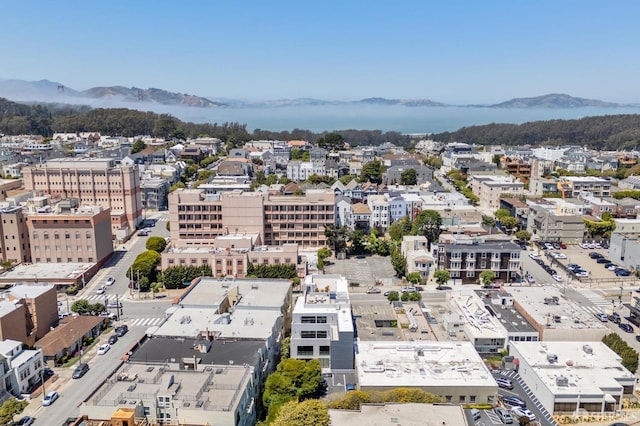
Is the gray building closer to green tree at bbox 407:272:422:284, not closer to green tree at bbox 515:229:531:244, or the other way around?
green tree at bbox 407:272:422:284

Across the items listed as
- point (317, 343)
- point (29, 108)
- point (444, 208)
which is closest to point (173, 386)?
point (317, 343)

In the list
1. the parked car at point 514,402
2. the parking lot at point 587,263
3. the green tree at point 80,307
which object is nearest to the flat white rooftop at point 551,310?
the parked car at point 514,402

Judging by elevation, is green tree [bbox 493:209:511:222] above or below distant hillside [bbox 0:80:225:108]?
below

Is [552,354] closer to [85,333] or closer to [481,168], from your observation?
[85,333]

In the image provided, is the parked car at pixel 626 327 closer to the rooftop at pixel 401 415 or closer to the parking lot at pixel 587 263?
the parking lot at pixel 587 263

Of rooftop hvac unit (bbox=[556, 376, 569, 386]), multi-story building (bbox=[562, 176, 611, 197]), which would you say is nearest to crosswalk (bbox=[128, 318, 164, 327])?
rooftop hvac unit (bbox=[556, 376, 569, 386])
